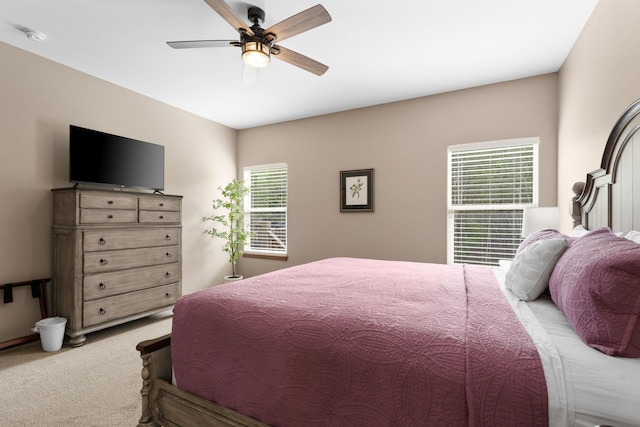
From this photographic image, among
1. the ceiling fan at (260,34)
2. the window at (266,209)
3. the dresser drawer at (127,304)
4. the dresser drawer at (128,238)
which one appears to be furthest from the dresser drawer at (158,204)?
the ceiling fan at (260,34)

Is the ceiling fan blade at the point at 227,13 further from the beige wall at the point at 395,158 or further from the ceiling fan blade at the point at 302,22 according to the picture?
the beige wall at the point at 395,158

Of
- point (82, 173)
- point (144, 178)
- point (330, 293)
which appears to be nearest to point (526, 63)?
point (330, 293)

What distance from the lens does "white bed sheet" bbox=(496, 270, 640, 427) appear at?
811mm

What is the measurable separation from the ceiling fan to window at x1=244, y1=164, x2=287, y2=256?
2640 millimetres

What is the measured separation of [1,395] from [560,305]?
333 centimetres

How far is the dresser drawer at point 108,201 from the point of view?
9.44 feet

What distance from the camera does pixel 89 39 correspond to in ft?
8.79

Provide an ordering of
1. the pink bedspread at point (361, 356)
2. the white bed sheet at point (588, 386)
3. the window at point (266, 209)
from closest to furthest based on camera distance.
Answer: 1. the white bed sheet at point (588, 386)
2. the pink bedspread at point (361, 356)
3. the window at point (266, 209)

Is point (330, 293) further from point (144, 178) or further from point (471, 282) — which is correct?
point (144, 178)

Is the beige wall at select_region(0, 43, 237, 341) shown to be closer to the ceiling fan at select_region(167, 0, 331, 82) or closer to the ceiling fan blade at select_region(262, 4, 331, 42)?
the ceiling fan at select_region(167, 0, 331, 82)

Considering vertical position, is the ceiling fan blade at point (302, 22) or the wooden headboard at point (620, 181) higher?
the ceiling fan blade at point (302, 22)

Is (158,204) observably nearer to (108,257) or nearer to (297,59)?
(108,257)

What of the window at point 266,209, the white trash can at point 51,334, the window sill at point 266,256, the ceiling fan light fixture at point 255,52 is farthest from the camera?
the window at point 266,209

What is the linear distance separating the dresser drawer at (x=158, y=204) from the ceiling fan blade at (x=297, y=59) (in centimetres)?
215
